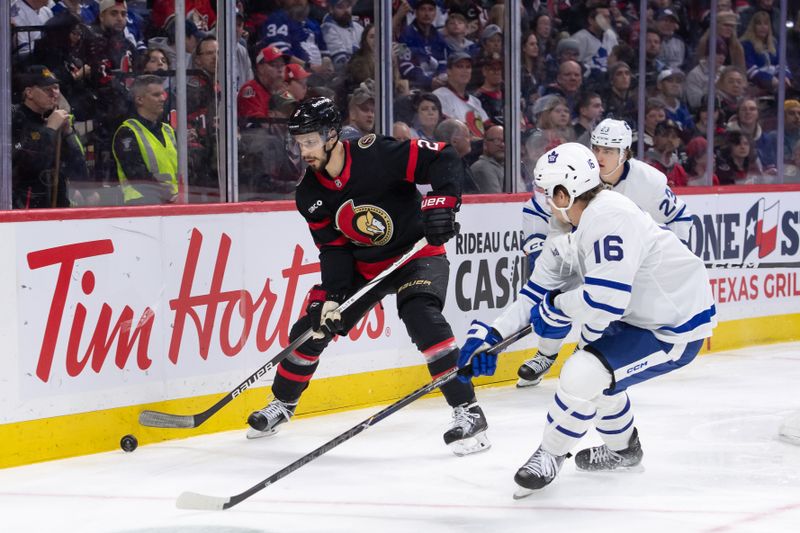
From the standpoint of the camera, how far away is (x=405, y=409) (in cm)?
502

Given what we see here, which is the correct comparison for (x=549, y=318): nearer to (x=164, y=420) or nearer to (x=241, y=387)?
(x=241, y=387)

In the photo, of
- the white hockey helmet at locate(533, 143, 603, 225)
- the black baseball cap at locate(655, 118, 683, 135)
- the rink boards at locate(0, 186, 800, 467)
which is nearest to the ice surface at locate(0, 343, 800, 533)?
the rink boards at locate(0, 186, 800, 467)

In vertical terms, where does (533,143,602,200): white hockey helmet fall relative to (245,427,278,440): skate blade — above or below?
above

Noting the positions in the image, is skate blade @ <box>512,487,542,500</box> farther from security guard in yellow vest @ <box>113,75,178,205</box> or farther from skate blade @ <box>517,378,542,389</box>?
skate blade @ <box>517,378,542,389</box>

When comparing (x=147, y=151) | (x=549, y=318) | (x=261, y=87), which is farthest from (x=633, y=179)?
(x=147, y=151)

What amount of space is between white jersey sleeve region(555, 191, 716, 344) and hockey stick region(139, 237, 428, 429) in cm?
86

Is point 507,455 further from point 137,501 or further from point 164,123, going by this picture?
point 164,123

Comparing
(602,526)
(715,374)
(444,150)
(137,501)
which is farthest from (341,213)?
(715,374)

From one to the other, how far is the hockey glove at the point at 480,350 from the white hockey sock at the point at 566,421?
21 cm

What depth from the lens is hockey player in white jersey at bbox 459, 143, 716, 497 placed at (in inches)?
132

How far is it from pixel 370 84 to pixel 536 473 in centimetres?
242

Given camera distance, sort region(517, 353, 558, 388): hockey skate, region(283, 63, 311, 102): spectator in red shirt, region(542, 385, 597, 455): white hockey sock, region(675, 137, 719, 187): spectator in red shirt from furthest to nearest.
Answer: region(675, 137, 719, 187): spectator in red shirt
region(517, 353, 558, 388): hockey skate
region(283, 63, 311, 102): spectator in red shirt
region(542, 385, 597, 455): white hockey sock

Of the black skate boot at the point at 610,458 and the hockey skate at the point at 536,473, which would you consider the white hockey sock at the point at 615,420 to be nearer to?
the black skate boot at the point at 610,458

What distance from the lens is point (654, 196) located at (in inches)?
199
